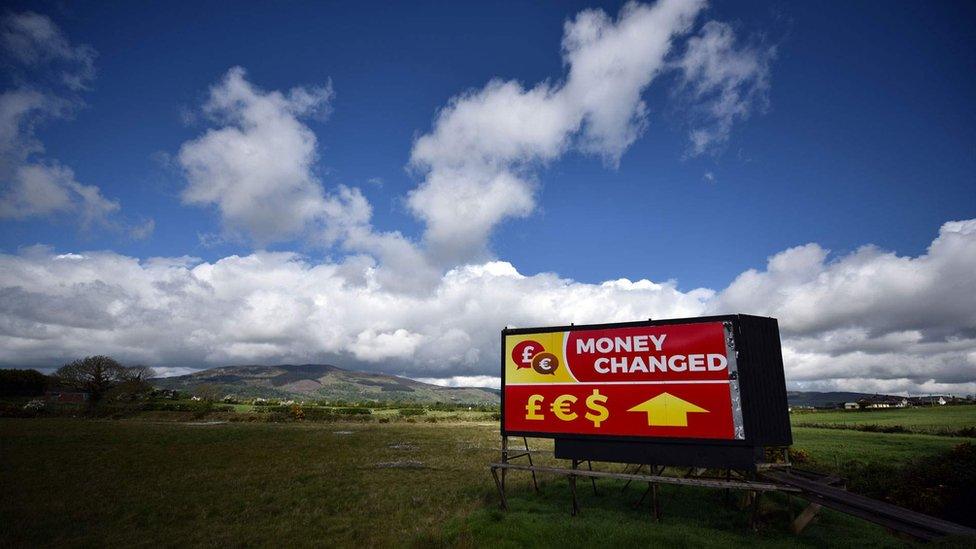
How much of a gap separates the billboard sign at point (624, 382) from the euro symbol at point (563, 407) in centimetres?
4

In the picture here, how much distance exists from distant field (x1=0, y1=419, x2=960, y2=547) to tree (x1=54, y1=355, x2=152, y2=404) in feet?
214

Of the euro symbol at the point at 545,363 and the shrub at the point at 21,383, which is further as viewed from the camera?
the shrub at the point at 21,383

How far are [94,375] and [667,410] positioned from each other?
361 ft

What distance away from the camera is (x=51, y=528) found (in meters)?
14.7

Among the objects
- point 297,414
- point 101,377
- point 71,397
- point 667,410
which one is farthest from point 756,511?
point 71,397

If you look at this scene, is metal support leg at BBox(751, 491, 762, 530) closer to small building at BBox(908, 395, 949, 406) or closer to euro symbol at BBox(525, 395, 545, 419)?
euro symbol at BBox(525, 395, 545, 419)

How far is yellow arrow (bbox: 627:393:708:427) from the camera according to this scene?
14.3 meters

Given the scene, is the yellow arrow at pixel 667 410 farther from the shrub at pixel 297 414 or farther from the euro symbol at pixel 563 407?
the shrub at pixel 297 414

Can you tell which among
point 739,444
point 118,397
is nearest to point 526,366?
point 739,444

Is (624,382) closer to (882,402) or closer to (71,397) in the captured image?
(882,402)

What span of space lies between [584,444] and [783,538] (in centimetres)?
624

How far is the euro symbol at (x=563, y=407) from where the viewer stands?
53.7 ft

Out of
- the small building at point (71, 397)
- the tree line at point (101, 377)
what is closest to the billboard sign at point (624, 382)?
the tree line at point (101, 377)

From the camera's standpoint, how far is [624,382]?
15.4m
